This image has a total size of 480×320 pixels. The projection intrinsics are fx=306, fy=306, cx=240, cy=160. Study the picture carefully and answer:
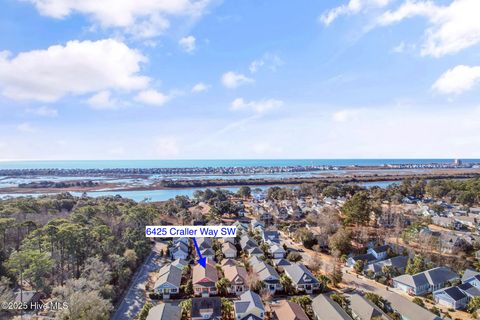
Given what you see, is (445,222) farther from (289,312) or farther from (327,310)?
(289,312)

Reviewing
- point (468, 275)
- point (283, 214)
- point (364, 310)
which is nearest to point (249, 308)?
point (364, 310)

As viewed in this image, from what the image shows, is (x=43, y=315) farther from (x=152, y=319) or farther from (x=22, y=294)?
(x=152, y=319)

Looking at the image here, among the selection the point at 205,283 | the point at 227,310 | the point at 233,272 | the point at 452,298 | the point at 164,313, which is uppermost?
the point at 164,313

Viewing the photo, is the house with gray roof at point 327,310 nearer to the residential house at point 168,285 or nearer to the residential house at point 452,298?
the residential house at point 452,298

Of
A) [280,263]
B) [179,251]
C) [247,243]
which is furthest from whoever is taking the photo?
[247,243]

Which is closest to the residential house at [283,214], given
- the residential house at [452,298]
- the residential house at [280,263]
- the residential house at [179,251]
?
the residential house at [179,251]

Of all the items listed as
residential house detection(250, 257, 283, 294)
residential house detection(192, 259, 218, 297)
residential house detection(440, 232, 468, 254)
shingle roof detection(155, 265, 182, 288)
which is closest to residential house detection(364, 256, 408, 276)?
residential house detection(440, 232, 468, 254)
